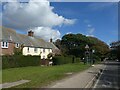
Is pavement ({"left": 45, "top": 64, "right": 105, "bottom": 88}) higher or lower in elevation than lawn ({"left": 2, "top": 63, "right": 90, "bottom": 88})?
lower

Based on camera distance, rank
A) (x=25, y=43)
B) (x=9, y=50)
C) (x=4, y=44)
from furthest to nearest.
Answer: (x=25, y=43)
(x=9, y=50)
(x=4, y=44)

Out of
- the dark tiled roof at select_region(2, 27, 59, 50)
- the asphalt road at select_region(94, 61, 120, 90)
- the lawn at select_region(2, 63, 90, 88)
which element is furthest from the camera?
the dark tiled roof at select_region(2, 27, 59, 50)

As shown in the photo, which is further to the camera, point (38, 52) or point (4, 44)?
point (38, 52)

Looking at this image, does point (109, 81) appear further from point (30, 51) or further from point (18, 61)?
point (30, 51)

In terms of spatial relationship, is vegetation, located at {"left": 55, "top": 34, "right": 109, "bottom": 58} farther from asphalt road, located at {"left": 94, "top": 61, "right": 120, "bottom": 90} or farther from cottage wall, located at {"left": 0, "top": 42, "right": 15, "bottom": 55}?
asphalt road, located at {"left": 94, "top": 61, "right": 120, "bottom": 90}

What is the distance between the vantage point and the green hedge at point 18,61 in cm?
3622

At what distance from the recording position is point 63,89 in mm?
14961

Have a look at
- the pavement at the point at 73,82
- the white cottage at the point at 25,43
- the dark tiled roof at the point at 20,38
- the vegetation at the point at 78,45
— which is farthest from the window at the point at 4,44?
the vegetation at the point at 78,45

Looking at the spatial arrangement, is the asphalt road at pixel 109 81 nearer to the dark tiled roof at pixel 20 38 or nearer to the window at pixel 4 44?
the window at pixel 4 44

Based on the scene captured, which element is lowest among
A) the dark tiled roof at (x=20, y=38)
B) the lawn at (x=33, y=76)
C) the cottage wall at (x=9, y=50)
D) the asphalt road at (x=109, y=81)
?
the asphalt road at (x=109, y=81)

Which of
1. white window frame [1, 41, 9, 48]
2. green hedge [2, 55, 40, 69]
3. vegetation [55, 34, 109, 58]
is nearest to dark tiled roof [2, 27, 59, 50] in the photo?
white window frame [1, 41, 9, 48]

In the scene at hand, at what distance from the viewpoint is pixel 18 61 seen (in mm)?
40531

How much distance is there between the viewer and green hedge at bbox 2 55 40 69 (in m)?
36.2

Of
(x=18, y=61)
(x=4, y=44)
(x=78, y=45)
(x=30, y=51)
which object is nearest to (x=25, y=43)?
(x=30, y=51)
